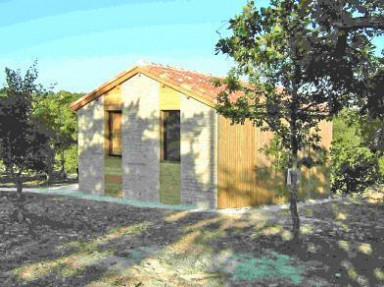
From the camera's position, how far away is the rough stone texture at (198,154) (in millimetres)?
16781

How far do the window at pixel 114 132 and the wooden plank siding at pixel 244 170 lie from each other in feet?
16.8

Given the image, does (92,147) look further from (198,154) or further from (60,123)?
(60,123)

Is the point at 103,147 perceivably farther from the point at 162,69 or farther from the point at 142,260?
the point at 142,260

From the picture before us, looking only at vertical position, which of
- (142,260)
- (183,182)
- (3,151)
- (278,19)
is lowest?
(142,260)

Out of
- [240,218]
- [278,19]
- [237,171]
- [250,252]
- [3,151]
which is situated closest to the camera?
[278,19]

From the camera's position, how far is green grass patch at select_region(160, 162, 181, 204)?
17.8 meters

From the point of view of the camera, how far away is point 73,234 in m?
12.9

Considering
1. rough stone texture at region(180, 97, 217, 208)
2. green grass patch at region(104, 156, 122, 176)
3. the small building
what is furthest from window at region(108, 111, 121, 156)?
rough stone texture at region(180, 97, 217, 208)

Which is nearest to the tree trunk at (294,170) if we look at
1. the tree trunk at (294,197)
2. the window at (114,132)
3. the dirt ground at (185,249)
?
the tree trunk at (294,197)

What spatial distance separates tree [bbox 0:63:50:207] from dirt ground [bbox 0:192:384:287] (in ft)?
6.17

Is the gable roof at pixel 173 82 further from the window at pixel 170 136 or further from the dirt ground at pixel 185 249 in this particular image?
the dirt ground at pixel 185 249

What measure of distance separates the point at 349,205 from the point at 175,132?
7.50 meters

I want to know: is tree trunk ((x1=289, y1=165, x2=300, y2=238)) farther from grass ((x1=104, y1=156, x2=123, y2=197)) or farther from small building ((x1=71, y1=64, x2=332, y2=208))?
grass ((x1=104, y1=156, x2=123, y2=197))

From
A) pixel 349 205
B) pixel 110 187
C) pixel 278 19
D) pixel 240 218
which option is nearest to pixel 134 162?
pixel 110 187
